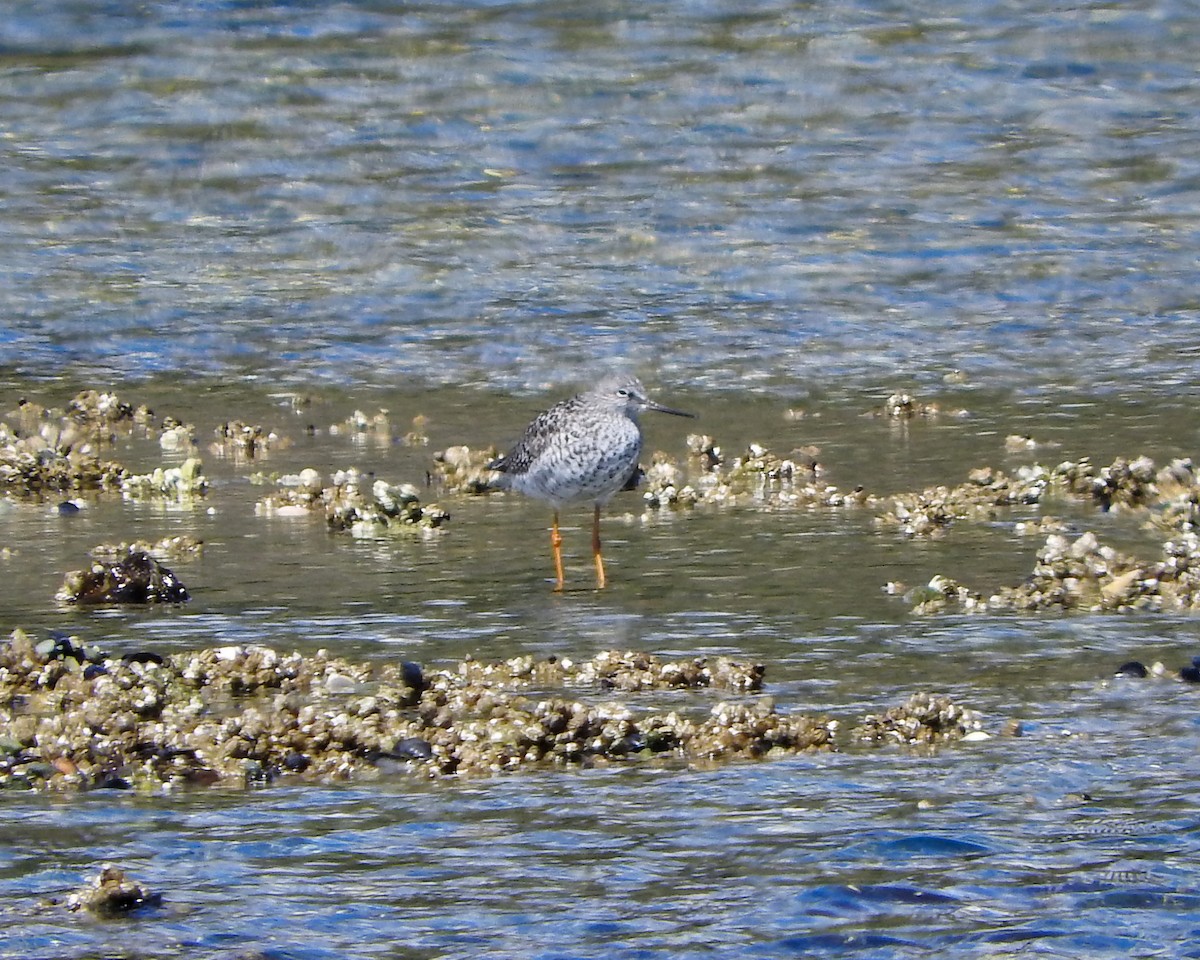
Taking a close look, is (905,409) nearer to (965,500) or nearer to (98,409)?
(965,500)

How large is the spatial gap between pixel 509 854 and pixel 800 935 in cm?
99

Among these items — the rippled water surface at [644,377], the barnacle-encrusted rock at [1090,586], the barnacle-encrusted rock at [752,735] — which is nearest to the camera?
the rippled water surface at [644,377]

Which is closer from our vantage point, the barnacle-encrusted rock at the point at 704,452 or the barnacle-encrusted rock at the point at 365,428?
the barnacle-encrusted rock at the point at 704,452

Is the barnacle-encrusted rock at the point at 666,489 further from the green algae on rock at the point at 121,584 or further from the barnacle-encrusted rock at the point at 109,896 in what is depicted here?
the barnacle-encrusted rock at the point at 109,896

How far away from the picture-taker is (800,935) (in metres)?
5.41

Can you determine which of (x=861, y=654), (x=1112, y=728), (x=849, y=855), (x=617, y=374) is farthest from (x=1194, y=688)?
(x=617, y=374)

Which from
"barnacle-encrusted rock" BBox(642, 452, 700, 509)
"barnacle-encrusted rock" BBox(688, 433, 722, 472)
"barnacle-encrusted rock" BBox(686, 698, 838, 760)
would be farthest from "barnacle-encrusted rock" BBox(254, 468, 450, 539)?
"barnacle-encrusted rock" BBox(686, 698, 838, 760)

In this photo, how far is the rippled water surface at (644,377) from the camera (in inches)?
229

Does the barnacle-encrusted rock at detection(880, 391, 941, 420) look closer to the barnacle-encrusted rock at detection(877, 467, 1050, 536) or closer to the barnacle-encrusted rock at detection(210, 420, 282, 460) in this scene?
the barnacle-encrusted rock at detection(877, 467, 1050, 536)

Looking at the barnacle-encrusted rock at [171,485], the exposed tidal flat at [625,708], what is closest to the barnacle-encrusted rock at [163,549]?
the exposed tidal flat at [625,708]

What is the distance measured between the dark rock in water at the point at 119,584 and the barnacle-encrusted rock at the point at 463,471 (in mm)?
3391

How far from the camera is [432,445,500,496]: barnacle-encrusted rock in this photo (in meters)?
A: 12.8

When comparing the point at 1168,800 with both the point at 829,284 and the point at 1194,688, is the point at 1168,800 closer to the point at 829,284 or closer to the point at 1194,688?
the point at 1194,688

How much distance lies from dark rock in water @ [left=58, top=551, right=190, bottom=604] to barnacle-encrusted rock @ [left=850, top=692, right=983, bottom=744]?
12.1ft
